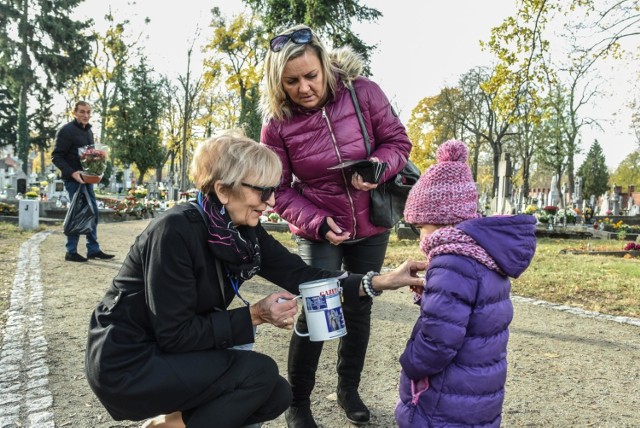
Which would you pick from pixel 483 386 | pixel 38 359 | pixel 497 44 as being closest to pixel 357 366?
pixel 483 386

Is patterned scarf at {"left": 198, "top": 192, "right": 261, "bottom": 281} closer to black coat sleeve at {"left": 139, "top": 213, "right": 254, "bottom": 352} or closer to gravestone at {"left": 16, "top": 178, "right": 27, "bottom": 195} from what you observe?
black coat sleeve at {"left": 139, "top": 213, "right": 254, "bottom": 352}

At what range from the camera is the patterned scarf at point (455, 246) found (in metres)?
1.88

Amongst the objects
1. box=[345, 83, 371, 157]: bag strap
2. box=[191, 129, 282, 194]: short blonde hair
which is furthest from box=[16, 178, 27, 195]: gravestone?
box=[191, 129, 282, 194]: short blonde hair

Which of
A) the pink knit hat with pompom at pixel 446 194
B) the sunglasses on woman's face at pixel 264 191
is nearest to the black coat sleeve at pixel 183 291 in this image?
the sunglasses on woman's face at pixel 264 191

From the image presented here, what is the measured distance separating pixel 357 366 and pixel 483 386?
36.6 inches

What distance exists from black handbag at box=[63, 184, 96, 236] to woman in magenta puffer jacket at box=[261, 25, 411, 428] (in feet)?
17.7

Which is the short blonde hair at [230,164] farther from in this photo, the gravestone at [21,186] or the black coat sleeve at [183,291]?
the gravestone at [21,186]

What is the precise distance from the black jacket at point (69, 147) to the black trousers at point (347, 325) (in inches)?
222

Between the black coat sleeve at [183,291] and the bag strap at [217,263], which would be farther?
the bag strap at [217,263]

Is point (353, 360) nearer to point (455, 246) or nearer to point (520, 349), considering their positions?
point (455, 246)

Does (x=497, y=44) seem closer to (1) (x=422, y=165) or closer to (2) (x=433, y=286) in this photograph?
(2) (x=433, y=286)

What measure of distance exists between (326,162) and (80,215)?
5686 millimetres

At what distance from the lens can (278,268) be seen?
2.39 m

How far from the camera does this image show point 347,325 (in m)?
2.73
